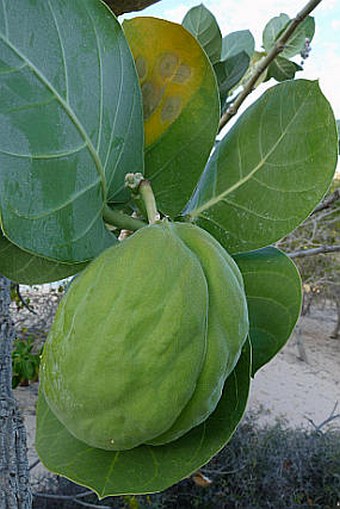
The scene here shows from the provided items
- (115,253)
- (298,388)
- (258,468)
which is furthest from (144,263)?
(298,388)

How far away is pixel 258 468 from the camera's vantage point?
375 centimetres

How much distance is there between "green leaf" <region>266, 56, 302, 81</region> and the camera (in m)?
1.30

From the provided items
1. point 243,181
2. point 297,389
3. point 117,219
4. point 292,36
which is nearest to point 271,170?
point 243,181

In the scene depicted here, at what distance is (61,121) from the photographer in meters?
0.37

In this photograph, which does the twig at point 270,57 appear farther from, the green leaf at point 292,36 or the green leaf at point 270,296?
the green leaf at point 270,296

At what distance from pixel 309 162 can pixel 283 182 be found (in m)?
0.03

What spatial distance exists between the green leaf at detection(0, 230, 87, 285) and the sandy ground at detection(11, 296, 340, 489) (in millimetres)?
3938

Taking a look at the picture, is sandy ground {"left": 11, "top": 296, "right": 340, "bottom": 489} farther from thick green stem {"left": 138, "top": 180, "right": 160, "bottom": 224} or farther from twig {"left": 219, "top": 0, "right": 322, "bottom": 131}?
thick green stem {"left": 138, "top": 180, "right": 160, "bottom": 224}

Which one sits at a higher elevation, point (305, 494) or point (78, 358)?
point (78, 358)

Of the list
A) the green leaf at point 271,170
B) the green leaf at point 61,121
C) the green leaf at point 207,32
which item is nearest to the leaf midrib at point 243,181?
the green leaf at point 271,170

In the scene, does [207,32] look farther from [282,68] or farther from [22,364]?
[22,364]

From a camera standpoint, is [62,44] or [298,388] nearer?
[62,44]

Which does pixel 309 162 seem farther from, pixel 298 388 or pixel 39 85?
pixel 298 388

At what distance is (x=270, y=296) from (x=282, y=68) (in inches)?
35.4
